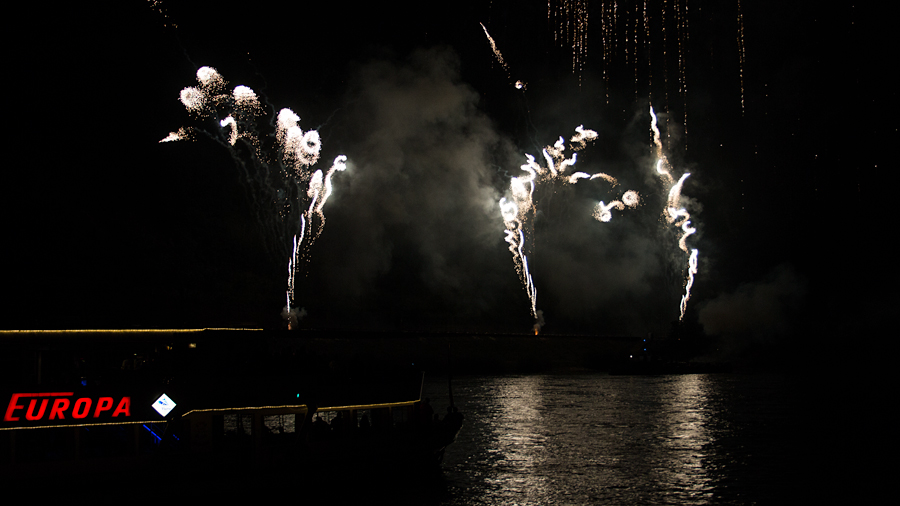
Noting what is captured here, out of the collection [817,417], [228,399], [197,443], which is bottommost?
[817,417]

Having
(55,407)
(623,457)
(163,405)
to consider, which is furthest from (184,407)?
(623,457)

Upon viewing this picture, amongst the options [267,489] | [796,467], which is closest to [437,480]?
[267,489]

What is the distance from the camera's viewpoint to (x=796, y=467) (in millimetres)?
27906

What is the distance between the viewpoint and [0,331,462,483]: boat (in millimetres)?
15812

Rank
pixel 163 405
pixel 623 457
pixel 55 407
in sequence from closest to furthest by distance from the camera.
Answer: pixel 55 407, pixel 163 405, pixel 623 457

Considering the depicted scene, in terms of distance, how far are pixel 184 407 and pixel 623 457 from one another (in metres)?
20.7

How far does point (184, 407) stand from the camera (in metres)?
17.6

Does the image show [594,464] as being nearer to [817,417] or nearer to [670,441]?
[670,441]

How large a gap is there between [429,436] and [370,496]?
10.7 feet

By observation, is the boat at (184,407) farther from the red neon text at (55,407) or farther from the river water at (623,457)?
the river water at (623,457)

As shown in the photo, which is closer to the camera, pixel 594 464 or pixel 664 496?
pixel 664 496

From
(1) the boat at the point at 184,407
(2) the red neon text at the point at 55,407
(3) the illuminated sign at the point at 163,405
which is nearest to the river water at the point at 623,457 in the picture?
(1) the boat at the point at 184,407

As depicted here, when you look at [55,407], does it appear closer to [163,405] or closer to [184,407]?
[163,405]

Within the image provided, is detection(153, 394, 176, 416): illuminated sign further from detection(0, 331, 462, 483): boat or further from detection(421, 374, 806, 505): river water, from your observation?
detection(421, 374, 806, 505): river water
